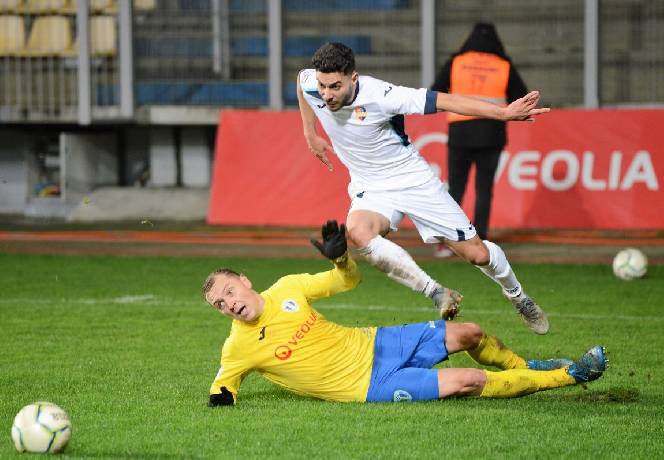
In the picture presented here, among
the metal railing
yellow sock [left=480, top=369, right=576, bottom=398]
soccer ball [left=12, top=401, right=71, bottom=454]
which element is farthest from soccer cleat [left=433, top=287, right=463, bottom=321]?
the metal railing

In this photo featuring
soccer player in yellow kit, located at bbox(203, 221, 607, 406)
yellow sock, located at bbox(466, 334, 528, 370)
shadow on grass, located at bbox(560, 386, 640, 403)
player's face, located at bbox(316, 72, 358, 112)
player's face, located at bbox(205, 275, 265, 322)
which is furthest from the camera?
player's face, located at bbox(316, 72, 358, 112)

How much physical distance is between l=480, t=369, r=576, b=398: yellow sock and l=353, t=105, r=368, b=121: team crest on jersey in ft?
6.45

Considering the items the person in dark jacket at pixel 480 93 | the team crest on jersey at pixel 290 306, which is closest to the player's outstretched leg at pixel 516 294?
the team crest on jersey at pixel 290 306

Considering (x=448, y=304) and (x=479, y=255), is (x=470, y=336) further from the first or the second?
(x=479, y=255)

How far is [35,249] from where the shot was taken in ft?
53.0

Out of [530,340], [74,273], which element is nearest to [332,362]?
[530,340]

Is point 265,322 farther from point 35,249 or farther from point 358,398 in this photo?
point 35,249

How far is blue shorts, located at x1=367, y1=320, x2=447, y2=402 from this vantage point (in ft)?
23.2

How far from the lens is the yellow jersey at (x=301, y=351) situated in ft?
23.0

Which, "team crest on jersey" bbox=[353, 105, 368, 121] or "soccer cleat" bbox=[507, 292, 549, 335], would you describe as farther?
"soccer cleat" bbox=[507, 292, 549, 335]

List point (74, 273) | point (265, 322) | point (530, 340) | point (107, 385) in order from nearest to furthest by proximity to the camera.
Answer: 1. point (265, 322)
2. point (107, 385)
3. point (530, 340)
4. point (74, 273)

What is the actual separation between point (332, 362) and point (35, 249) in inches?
385

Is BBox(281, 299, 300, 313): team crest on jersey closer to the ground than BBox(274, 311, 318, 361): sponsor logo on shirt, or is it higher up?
higher up

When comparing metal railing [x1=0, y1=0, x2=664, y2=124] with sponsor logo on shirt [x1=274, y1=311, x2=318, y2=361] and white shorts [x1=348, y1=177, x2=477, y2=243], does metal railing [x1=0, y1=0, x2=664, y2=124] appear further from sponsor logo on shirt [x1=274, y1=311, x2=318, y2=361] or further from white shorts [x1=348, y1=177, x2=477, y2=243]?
sponsor logo on shirt [x1=274, y1=311, x2=318, y2=361]
